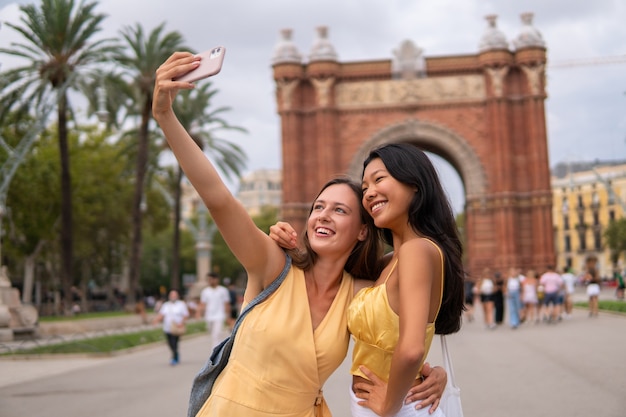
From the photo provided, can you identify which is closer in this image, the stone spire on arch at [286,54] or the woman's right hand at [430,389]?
the woman's right hand at [430,389]

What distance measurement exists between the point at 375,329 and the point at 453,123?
39486 mm

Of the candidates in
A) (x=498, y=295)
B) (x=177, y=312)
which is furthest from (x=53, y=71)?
(x=498, y=295)

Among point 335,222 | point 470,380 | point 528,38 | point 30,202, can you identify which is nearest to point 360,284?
point 335,222

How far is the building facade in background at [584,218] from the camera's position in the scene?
85750 millimetres

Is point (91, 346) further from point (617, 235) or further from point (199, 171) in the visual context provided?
point (617, 235)

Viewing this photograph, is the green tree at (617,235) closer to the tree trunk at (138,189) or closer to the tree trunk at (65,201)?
the tree trunk at (138,189)

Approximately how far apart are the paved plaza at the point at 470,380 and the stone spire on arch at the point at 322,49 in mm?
27016

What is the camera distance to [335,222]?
3.22 meters

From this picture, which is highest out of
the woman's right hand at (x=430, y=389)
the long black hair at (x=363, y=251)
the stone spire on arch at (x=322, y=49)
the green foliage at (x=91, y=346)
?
the stone spire on arch at (x=322, y=49)

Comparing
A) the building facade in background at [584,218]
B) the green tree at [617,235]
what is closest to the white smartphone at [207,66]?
the green tree at [617,235]

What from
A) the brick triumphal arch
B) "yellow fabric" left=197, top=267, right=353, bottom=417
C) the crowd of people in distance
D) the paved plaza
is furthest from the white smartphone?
the brick triumphal arch

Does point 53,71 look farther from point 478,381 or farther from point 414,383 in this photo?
point 414,383

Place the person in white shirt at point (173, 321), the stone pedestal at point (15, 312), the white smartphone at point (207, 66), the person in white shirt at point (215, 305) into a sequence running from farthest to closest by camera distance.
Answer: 1. the stone pedestal at point (15, 312)
2. the person in white shirt at point (215, 305)
3. the person in white shirt at point (173, 321)
4. the white smartphone at point (207, 66)

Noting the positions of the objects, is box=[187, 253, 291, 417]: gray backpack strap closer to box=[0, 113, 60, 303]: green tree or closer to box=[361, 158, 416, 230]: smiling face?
box=[361, 158, 416, 230]: smiling face
